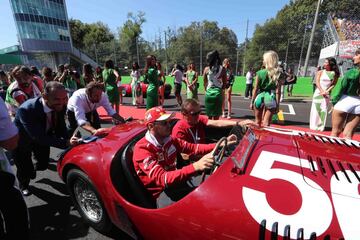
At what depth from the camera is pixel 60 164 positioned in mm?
2471

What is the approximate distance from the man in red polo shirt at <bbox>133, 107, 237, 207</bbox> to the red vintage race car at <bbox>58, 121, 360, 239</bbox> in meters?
0.11

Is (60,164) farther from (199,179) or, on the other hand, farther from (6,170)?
(199,179)

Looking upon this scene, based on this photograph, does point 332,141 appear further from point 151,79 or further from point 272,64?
point 151,79

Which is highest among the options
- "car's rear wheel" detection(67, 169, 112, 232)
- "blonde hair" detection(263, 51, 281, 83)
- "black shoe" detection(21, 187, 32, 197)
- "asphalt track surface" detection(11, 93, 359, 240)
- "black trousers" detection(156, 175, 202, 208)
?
"blonde hair" detection(263, 51, 281, 83)

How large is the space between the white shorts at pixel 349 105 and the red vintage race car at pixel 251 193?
177 cm

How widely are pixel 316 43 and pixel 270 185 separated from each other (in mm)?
40655

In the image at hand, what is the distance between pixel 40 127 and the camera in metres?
2.63

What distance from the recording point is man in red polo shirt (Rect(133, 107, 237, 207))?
69.4 inches

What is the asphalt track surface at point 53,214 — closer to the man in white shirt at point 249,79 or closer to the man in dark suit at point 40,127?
the man in dark suit at point 40,127

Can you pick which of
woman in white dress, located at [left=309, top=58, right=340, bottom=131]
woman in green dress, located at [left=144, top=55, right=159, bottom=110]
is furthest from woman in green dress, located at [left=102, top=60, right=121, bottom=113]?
woman in white dress, located at [left=309, top=58, right=340, bottom=131]

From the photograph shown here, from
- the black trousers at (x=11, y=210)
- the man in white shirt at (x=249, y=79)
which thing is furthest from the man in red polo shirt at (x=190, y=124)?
the man in white shirt at (x=249, y=79)

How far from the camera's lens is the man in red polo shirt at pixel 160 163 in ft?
5.79

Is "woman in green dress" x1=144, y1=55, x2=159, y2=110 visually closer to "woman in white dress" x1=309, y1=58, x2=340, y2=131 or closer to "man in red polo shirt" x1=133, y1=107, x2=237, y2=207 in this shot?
"woman in white dress" x1=309, y1=58, x2=340, y2=131

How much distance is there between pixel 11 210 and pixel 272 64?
3653 mm
